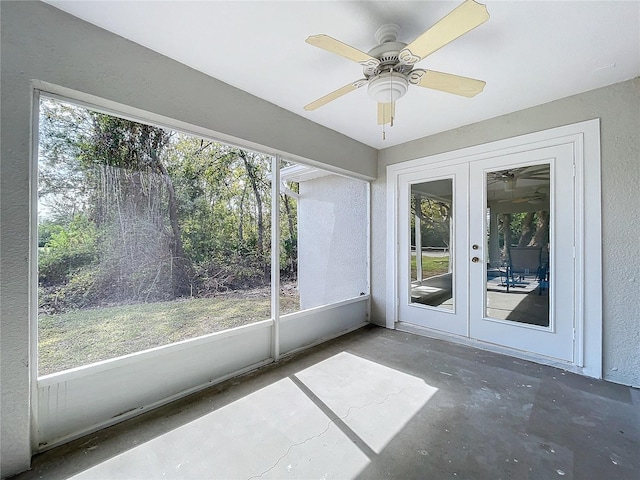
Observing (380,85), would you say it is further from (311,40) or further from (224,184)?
(224,184)

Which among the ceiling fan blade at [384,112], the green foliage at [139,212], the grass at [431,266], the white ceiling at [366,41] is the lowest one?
the grass at [431,266]

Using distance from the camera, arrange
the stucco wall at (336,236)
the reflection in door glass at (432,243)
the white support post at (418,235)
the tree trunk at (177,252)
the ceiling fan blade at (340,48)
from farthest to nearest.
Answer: the stucco wall at (336,236)
the white support post at (418,235)
the reflection in door glass at (432,243)
the tree trunk at (177,252)
the ceiling fan blade at (340,48)

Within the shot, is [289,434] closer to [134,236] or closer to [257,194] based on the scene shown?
[134,236]

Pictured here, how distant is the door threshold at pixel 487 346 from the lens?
100 inches

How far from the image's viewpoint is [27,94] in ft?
5.02

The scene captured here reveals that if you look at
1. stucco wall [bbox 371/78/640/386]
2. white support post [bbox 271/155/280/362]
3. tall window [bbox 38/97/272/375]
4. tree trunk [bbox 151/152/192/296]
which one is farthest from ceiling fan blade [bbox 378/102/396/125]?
tree trunk [bbox 151/152/192/296]

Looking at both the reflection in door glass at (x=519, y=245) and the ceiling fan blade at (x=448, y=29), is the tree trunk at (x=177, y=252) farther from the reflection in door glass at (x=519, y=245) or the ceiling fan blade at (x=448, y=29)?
the reflection in door glass at (x=519, y=245)

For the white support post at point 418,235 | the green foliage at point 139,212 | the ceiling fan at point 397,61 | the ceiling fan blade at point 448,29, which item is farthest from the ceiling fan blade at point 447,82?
the white support post at point 418,235

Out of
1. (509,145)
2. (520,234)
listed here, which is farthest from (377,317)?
(509,145)

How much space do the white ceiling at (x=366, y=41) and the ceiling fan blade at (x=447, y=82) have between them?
27cm

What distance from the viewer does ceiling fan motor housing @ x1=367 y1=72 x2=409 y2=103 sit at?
174 centimetres

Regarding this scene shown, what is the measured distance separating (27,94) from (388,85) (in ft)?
6.81

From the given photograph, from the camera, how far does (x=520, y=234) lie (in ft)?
9.36

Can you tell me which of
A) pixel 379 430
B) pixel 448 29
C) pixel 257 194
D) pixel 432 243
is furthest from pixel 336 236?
pixel 448 29
